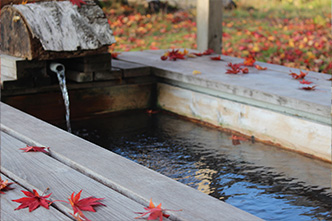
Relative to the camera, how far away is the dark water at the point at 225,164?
8.08 feet

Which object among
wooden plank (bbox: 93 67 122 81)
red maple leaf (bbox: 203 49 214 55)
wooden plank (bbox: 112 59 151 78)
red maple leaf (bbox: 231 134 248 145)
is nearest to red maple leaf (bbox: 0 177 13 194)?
red maple leaf (bbox: 231 134 248 145)

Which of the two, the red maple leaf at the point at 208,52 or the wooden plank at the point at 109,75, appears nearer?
the wooden plank at the point at 109,75

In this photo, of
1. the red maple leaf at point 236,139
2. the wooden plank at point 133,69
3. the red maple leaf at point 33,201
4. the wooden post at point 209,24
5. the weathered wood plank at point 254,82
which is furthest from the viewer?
the wooden post at point 209,24

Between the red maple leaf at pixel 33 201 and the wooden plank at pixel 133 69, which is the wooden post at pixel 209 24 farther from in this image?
the red maple leaf at pixel 33 201

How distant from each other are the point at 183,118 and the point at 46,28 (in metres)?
1.44

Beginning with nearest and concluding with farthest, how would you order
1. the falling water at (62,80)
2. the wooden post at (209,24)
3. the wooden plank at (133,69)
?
the falling water at (62,80)
the wooden plank at (133,69)
the wooden post at (209,24)

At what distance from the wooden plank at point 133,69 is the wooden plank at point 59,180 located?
2.17m

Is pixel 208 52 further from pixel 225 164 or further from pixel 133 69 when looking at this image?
pixel 225 164

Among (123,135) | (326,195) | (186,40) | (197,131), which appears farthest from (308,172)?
(186,40)

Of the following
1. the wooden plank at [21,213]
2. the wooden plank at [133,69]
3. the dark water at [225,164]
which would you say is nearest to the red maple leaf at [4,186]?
the wooden plank at [21,213]

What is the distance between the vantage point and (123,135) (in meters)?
3.67

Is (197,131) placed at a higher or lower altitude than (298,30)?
lower

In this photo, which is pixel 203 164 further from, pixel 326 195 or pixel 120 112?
pixel 120 112

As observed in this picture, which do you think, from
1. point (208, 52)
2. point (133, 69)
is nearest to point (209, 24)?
point (208, 52)
